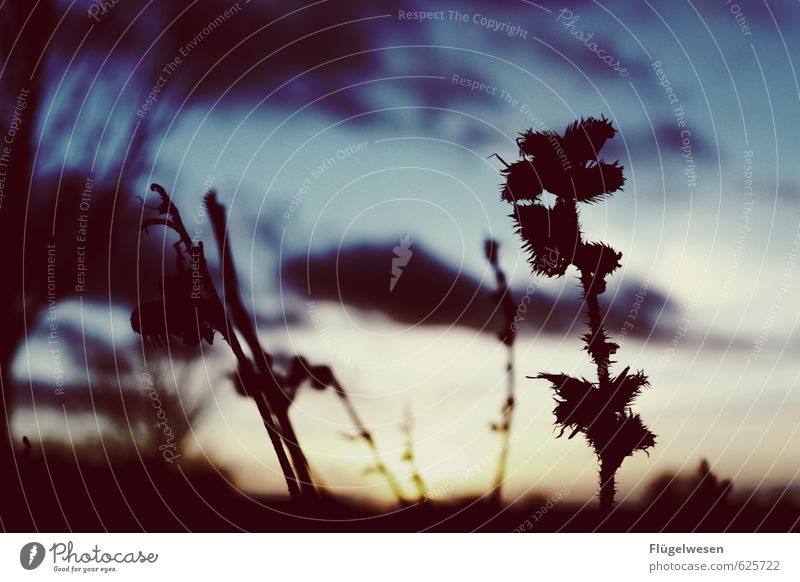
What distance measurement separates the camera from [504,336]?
5543 mm

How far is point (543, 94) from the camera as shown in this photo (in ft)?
18.3

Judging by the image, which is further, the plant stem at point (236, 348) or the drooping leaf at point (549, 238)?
the drooping leaf at point (549, 238)

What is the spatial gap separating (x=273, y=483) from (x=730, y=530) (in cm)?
299

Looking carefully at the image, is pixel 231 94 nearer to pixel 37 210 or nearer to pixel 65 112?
pixel 65 112

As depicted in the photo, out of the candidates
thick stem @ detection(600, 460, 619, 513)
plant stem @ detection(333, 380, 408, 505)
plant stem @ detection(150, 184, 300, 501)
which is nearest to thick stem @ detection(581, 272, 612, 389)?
thick stem @ detection(600, 460, 619, 513)

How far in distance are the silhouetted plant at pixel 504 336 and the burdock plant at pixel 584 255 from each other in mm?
226

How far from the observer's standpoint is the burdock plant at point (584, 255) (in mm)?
5512

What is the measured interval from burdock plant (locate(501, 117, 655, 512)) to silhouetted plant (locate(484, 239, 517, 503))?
226 mm

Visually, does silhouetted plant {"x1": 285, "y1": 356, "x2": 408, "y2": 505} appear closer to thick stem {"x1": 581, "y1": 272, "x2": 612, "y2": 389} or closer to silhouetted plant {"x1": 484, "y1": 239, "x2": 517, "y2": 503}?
silhouetted plant {"x1": 484, "y1": 239, "x2": 517, "y2": 503}

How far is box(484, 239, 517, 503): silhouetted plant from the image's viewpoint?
5.46 m

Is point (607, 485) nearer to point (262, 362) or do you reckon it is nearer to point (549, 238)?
point (549, 238)

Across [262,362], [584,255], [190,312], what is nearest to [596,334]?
[584,255]

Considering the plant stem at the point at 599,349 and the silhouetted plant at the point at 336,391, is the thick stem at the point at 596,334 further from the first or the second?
the silhouetted plant at the point at 336,391

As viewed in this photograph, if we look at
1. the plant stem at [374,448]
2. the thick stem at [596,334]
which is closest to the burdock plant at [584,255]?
the thick stem at [596,334]
